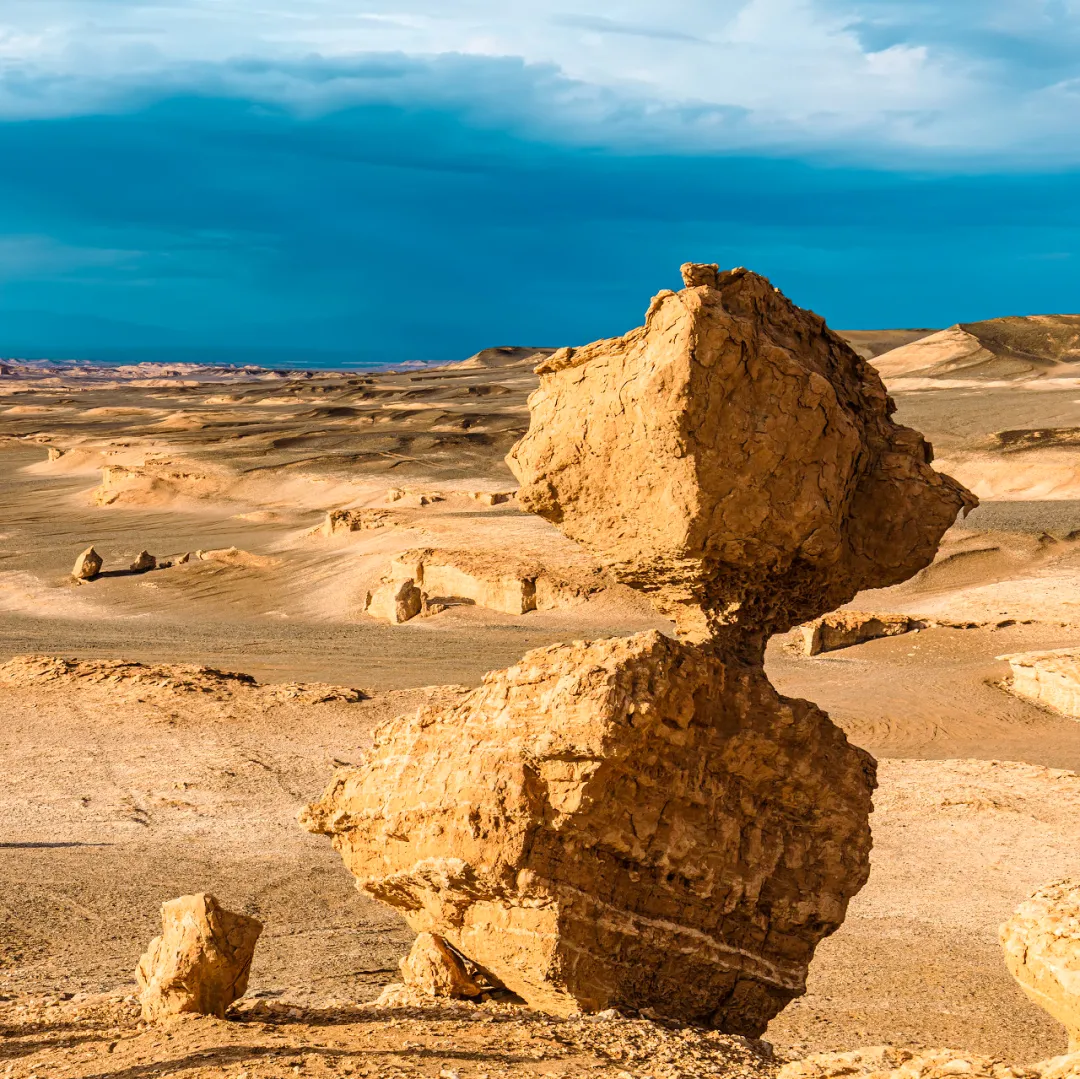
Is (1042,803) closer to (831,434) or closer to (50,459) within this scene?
(831,434)

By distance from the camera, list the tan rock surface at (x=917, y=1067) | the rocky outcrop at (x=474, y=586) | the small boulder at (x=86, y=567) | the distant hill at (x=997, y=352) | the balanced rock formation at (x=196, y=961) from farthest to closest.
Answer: the distant hill at (x=997, y=352) < the small boulder at (x=86, y=567) < the rocky outcrop at (x=474, y=586) < the balanced rock formation at (x=196, y=961) < the tan rock surface at (x=917, y=1067)

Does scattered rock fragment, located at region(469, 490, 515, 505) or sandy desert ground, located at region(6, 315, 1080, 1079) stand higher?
scattered rock fragment, located at region(469, 490, 515, 505)

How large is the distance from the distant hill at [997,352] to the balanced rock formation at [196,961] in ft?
202

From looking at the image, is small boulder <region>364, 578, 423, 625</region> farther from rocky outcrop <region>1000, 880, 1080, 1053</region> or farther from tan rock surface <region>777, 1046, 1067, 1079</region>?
rocky outcrop <region>1000, 880, 1080, 1053</region>

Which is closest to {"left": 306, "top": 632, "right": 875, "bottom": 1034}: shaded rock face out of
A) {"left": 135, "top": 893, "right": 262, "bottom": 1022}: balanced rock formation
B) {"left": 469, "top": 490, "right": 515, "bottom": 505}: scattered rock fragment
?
{"left": 135, "top": 893, "right": 262, "bottom": 1022}: balanced rock formation

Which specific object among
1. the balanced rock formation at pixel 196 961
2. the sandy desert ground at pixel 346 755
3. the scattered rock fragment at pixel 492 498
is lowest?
the sandy desert ground at pixel 346 755

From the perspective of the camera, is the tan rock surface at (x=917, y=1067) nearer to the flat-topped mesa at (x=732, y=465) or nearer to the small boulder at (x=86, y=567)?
the flat-topped mesa at (x=732, y=465)

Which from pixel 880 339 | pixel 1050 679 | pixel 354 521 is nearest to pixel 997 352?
pixel 880 339

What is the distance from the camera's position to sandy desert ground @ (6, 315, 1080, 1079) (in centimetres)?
629

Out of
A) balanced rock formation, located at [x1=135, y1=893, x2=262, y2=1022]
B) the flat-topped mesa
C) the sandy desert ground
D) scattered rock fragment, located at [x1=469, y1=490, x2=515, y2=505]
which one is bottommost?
the sandy desert ground

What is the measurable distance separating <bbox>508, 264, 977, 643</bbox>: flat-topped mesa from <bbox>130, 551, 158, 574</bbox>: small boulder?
23349 mm

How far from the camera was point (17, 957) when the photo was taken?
8.78 meters

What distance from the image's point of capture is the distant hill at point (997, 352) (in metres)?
64.9

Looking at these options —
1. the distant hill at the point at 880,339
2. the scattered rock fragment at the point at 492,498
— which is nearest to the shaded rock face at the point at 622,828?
the scattered rock fragment at the point at 492,498
